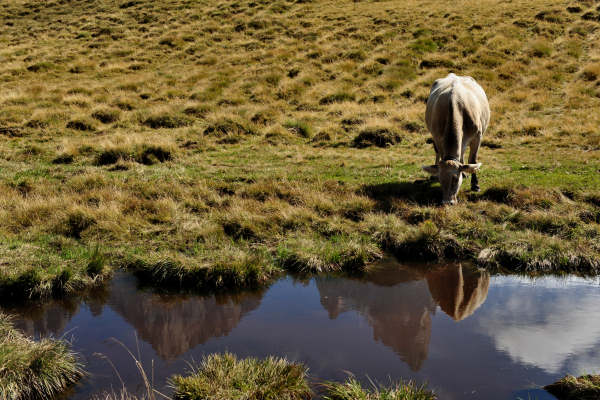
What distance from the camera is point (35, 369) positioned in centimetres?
496

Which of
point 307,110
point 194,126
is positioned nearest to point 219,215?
point 194,126

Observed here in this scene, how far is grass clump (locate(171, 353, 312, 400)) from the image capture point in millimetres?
4613

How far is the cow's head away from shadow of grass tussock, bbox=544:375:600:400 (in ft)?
18.0

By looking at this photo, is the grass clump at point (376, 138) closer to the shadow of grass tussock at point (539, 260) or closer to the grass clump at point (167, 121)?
the grass clump at point (167, 121)

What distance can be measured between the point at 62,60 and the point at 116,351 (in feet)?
101

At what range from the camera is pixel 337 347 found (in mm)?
5770

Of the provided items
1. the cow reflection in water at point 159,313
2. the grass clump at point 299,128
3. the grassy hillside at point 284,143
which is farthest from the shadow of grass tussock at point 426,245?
the grass clump at point 299,128

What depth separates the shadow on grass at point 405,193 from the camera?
10469 mm

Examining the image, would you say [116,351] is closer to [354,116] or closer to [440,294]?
[440,294]

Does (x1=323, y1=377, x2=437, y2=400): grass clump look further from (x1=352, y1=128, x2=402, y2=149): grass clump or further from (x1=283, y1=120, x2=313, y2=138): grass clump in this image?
(x1=283, y1=120, x2=313, y2=138): grass clump

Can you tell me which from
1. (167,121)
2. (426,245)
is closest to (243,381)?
(426,245)

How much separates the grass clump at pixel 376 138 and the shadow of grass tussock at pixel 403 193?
5142mm

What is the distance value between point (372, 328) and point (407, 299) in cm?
109

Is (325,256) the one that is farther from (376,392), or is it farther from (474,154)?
(474,154)
